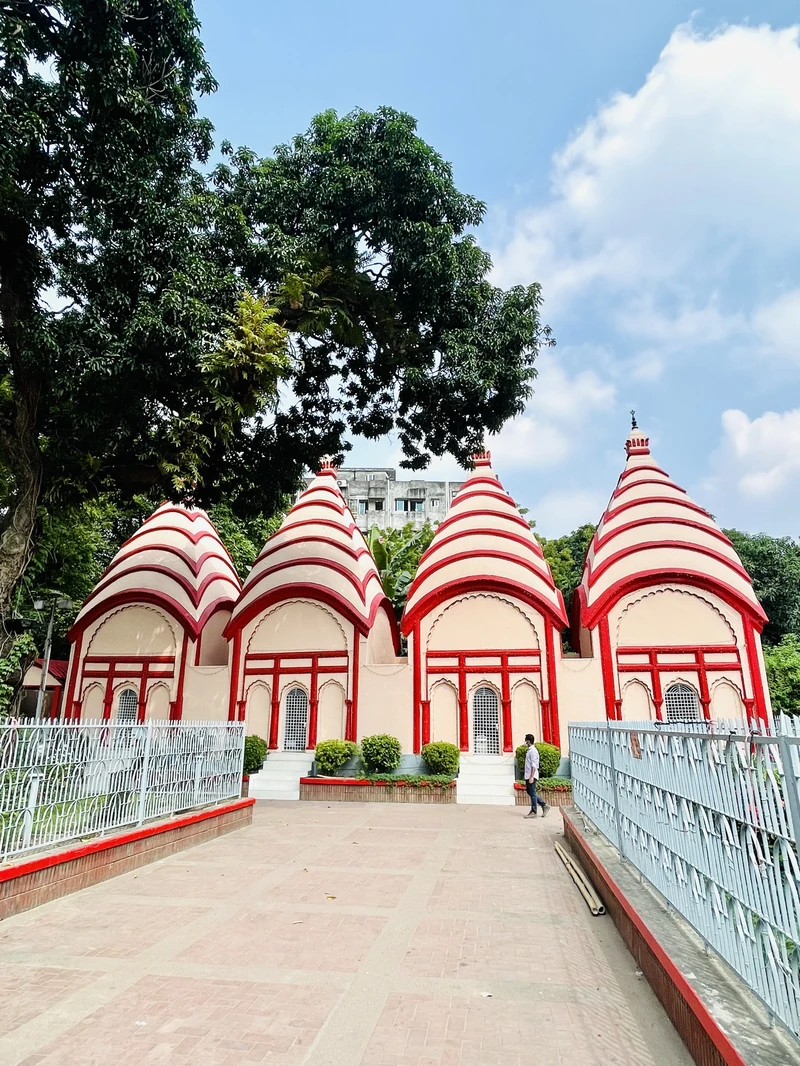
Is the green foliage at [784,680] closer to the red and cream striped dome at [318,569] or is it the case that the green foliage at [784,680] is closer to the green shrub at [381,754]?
the red and cream striped dome at [318,569]

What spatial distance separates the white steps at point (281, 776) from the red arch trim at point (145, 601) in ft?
13.6

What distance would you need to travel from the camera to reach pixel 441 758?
14336mm

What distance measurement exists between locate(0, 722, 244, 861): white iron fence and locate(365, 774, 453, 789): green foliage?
15.2 feet

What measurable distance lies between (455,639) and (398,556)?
10.7 meters

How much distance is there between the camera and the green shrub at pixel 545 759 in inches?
551

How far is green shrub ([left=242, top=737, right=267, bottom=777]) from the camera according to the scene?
607 inches

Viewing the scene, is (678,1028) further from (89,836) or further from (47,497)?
(47,497)

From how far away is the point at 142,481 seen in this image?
38.2 ft

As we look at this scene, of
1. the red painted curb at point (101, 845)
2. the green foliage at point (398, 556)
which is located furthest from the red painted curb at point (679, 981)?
the green foliage at point (398, 556)

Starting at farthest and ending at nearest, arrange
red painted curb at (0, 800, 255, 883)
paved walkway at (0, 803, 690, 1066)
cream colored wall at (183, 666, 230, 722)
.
Result: cream colored wall at (183, 666, 230, 722) < red painted curb at (0, 800, 255, 883) < paved walkway at (0, 803, 690, 1066)

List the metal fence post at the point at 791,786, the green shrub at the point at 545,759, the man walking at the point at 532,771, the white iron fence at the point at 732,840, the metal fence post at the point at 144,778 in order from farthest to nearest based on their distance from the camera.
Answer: the green shrub at the point at 545,759
the man walking at the point at 532,771
the metal fence post at the point at 144,778
the white iron fence at the point at 732,840
the metal fence post at the point at 791,786

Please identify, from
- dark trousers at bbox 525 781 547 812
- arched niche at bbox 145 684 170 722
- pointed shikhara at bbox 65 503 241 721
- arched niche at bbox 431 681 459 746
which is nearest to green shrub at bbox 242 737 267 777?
pointed shikhara at bbox 65 503 241 721

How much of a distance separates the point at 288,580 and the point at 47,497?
6.96 meters

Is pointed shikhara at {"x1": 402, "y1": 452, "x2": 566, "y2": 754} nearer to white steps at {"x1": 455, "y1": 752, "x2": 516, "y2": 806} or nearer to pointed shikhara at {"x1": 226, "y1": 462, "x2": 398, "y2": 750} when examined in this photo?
white steps at {"x1": 455, "y1": 752, "x2": 516, "y2": 806}
